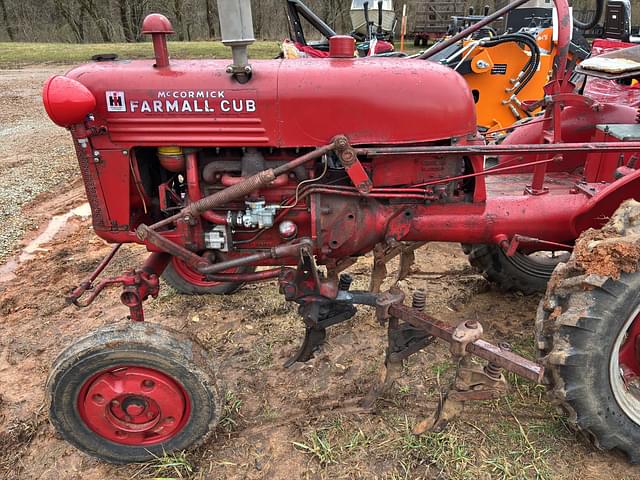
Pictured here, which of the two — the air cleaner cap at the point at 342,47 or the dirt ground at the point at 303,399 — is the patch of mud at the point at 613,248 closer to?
the dirt ground at the point at 303,399

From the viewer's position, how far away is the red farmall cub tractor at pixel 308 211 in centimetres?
205

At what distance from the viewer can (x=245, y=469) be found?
2.25m

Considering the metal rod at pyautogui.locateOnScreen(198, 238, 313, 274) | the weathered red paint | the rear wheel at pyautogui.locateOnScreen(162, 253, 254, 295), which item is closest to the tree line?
the rear wheel at pyautogui.locateOnScreen(162, 253, 254, 295)

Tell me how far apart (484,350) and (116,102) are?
178 centimetres

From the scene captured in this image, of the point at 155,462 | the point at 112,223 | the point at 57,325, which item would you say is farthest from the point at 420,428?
the point at 57,325

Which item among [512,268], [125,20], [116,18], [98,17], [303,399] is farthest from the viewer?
[116,18]

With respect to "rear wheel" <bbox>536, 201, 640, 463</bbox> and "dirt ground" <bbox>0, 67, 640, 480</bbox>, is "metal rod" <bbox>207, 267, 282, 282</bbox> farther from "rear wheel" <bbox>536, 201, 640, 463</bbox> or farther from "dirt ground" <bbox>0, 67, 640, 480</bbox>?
"rear wheel" <bbox>536, 201, 640, 463</bbox>

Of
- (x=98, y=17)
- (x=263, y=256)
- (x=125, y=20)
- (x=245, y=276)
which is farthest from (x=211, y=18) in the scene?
(x=263, y=256)

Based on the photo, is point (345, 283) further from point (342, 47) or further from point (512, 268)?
point (512, 268)

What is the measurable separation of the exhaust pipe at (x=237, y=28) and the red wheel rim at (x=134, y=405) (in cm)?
128

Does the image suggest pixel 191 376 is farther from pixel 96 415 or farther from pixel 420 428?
pixel 420 428

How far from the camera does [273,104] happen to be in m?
2.15

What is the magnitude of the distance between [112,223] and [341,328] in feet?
4.82

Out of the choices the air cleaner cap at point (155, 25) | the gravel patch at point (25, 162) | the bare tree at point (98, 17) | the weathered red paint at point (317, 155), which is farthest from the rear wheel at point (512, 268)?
the bare tree at point (98, 17)
